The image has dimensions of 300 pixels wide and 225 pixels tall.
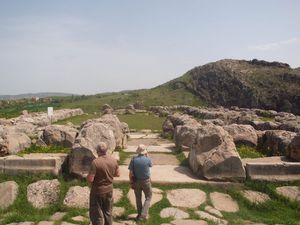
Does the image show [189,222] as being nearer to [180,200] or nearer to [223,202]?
[180,200]

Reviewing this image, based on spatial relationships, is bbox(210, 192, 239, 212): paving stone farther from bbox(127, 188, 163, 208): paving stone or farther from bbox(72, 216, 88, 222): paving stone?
bbox(72, 216, 88, 222): paving stone

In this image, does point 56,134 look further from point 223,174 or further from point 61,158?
point 223,174

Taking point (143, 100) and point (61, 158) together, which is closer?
point (61, 158)

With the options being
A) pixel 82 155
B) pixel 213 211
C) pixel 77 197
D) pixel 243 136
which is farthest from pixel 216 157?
pixel 243 136

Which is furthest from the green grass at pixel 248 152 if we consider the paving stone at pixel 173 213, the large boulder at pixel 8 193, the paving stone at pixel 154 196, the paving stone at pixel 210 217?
the large boulder at pixel 8 193

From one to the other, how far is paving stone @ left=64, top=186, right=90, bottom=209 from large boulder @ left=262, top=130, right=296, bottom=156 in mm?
6876

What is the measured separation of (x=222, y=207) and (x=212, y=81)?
6291cm

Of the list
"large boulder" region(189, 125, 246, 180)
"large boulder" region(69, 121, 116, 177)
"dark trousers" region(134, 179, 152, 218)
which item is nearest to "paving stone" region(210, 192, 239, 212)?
"large boulder" region(189, 125, 246, 180)

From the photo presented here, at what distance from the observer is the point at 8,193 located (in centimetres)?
1055

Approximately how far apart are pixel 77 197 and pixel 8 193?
1839mm

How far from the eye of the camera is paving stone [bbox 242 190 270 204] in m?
10.5

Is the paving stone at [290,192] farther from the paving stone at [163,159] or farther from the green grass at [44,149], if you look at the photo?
the green grass at [44,149]

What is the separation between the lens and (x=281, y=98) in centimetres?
6381

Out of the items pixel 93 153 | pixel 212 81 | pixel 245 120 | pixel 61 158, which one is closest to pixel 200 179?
pixel 93 153
